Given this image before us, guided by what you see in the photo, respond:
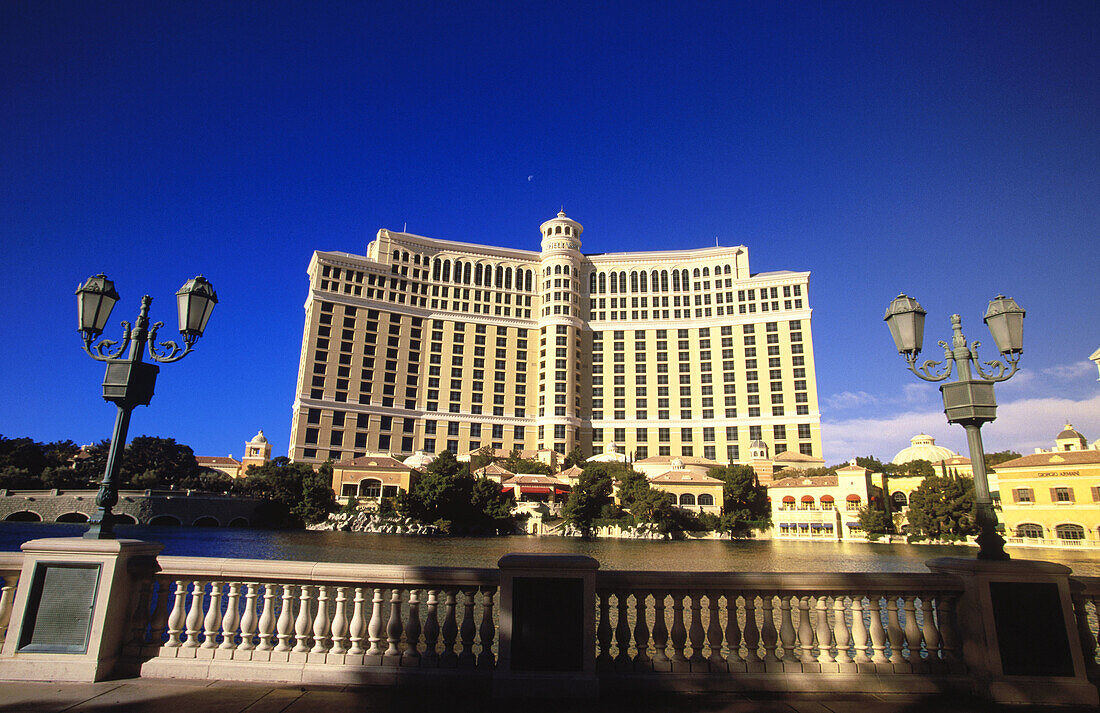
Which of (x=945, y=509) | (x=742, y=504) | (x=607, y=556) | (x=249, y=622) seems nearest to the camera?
(x=249, y=622)

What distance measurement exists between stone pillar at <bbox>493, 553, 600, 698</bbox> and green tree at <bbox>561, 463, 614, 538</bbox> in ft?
207

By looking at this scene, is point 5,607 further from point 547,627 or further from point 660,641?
point 660,641

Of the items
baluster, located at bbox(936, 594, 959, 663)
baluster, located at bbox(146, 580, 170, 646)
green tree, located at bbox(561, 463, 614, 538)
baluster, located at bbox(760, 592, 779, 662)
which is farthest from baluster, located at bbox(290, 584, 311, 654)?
green tree, located at bbox(561, 463, 614, 538)

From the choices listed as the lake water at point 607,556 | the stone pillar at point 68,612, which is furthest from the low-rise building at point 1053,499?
the stone pillar at point 68,612

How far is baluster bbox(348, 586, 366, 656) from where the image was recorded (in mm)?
5723

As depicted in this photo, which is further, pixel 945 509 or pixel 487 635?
pixel 945 509

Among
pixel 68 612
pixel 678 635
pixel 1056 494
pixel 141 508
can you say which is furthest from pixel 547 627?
pixel 141 508

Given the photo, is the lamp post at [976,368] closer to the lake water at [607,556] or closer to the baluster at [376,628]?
the baluster at [376,628]

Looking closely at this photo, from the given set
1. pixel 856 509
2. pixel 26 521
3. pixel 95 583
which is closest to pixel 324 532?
pixel 26 521

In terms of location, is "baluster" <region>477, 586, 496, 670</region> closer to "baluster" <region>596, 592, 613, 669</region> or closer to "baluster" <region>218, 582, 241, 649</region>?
"baluster" <region>596, 592, 613, 669</region>

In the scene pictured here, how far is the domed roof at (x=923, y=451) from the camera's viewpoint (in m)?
88.6

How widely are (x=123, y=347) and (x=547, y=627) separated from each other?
6087 millimetres

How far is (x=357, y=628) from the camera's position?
5.76m

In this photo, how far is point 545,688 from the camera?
17.1ft
